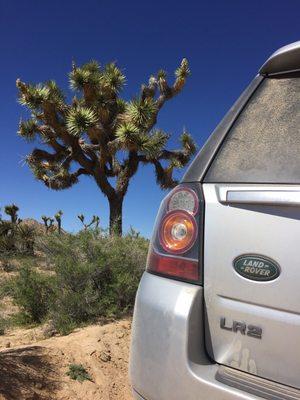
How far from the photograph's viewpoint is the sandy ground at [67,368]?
3.88 m

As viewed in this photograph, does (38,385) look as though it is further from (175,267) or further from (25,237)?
(25,237)

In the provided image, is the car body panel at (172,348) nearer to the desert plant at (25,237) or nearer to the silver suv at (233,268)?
the silver suv at (233,268)

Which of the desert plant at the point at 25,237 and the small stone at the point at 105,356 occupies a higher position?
the small stone at the point at 105,356

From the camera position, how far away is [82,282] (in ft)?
22.6

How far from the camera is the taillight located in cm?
192

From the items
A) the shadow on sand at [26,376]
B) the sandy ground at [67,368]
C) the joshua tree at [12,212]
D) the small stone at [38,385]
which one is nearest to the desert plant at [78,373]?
the sandy ground at [67,368]

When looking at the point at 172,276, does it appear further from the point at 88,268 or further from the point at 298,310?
the point at 88,268

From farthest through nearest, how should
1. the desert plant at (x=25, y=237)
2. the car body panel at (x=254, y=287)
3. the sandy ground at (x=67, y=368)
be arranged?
the desert plant at (x=25, y=237) → the sandy ground at (x=67, y=368) → the car body panel at (x=254, y=287)

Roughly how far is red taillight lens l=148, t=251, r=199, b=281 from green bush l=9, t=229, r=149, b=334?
423 cm

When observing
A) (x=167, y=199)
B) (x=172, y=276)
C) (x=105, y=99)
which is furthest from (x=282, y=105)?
(x=105, y=99)

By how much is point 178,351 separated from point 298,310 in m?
0.48

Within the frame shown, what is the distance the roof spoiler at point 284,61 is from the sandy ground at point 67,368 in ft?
9.59

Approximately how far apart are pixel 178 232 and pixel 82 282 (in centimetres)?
513

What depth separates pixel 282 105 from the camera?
6.77 ft
